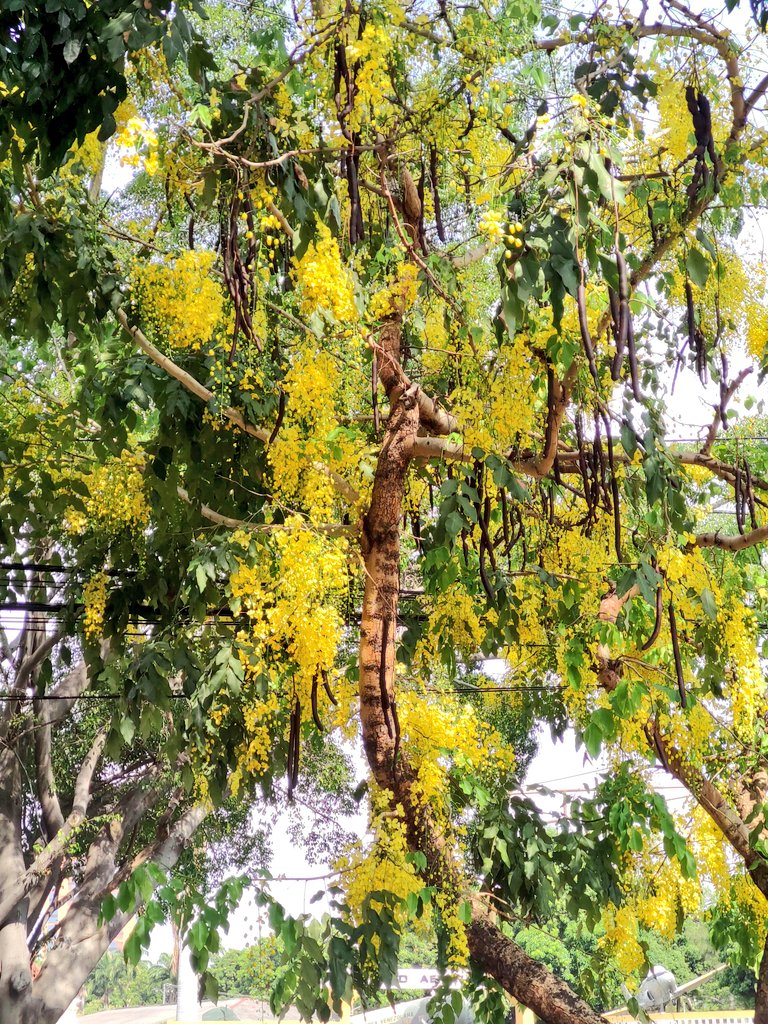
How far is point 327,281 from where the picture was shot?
9.47 ft

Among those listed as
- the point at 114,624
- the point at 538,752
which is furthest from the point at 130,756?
the point at 114,624

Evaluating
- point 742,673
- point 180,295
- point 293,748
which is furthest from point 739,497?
point 180,295

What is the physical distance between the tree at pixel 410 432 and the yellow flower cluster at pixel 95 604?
0.05 feet

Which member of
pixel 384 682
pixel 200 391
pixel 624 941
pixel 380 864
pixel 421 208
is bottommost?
pixel 624 941

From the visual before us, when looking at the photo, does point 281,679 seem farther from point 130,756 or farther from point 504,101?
point 130,756

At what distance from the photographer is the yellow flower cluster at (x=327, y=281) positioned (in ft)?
9.46

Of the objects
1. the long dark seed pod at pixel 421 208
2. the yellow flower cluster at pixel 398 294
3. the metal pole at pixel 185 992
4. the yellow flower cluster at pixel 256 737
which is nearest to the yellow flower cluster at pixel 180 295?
the yellow flower cluster at pixel 398 294

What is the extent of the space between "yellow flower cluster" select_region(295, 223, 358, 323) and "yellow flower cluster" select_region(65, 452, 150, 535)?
1.28m

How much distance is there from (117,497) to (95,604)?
1.27 ft

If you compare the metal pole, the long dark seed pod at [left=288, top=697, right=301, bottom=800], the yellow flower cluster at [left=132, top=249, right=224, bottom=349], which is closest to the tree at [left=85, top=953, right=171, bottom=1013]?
the metal pole

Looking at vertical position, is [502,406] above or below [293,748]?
above

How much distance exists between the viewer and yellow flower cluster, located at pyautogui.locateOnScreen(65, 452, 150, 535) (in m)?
3.96

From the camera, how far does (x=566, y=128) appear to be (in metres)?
2.40

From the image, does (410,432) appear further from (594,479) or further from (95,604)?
(95,604)
